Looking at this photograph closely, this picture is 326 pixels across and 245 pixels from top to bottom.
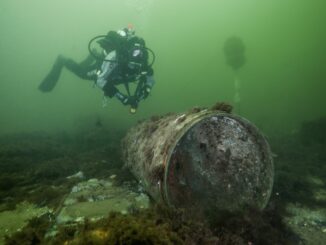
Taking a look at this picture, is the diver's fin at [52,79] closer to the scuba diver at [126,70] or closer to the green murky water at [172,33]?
the scuba diver at [126,70]

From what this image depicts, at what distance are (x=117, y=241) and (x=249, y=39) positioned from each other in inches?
5233

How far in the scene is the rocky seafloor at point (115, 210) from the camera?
117 inches

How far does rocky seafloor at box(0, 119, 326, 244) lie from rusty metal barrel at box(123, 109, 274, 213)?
1.02ft

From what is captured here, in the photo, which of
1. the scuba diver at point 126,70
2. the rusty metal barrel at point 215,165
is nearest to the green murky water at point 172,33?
the scuba diver at point 126,70

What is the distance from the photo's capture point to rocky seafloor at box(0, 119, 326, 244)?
2.98 meters

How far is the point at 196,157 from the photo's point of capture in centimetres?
480

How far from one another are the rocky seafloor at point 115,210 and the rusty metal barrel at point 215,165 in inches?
12.3

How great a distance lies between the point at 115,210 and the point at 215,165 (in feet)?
5.62

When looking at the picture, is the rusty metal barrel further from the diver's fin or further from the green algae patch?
the diver's fin

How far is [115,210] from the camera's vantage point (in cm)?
429

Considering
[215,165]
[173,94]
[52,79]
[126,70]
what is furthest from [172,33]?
[215,165]

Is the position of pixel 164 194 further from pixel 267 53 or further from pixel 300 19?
pixel 267 53

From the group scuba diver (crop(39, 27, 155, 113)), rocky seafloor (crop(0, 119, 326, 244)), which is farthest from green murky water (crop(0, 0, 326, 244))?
scuba diver (crop(39, 27, 155, 113))

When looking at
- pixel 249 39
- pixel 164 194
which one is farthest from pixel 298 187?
pixel 249 39
